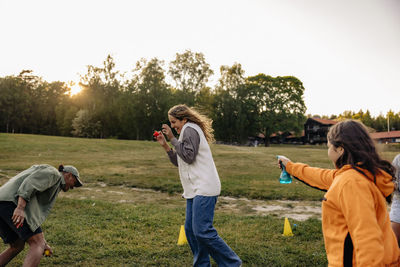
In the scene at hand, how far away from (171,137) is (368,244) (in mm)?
2582

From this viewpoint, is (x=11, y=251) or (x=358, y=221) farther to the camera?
(x=11, y=251)

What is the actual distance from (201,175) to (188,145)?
1.35 ft

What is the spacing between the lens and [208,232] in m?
3.84

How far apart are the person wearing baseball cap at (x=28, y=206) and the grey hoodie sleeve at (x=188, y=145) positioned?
4.91 ft

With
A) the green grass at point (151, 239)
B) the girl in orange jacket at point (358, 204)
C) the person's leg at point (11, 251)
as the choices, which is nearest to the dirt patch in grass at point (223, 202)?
the green grass at point (151, 239)

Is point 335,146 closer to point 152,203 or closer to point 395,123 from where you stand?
point 152,203

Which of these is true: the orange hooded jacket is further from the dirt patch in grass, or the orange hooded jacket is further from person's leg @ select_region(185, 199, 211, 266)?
the dirt patch in grass

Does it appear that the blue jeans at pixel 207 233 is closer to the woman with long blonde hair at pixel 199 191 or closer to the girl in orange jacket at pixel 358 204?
the woman with long blonde hair at pixel 199 191

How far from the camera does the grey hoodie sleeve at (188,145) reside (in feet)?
12.8

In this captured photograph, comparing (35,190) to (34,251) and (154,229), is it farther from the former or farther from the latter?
(154,229)

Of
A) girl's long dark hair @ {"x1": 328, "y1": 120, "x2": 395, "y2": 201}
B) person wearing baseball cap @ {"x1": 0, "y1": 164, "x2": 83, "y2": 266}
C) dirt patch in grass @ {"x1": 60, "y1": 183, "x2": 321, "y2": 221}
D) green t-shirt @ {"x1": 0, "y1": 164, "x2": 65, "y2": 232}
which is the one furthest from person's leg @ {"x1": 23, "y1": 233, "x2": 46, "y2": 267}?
dirt patch in grass @ {"x1": 60, "y1": 183, "x2": 321, "y2": 221}

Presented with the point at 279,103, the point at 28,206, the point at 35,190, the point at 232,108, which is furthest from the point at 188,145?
the point at 279,103

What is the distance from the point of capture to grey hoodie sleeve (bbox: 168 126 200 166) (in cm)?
390

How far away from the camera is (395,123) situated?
344ft
